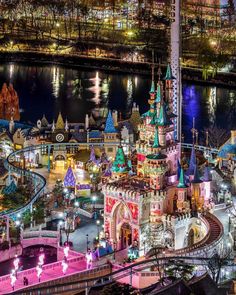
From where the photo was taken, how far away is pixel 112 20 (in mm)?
59438

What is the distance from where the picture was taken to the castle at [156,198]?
1494 cm

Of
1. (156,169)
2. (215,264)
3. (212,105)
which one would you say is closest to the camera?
(215,264)

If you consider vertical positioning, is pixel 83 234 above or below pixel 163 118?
below

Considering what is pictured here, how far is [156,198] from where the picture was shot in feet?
49.3

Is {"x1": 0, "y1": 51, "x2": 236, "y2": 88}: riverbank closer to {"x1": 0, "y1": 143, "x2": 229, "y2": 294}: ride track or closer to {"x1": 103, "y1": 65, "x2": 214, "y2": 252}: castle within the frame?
{"x1": 0, "y1": 143, "x2": 229, "y2": 294}: ride track

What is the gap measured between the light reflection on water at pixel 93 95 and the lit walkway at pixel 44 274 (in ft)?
51.3

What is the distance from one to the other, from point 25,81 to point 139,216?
31.0 m

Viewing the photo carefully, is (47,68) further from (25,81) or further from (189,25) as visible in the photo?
(189,25)

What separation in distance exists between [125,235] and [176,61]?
7024 mm

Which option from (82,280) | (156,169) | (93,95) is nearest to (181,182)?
(156,169)

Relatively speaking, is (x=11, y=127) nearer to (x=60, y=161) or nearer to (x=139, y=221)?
(x=60, y=161)

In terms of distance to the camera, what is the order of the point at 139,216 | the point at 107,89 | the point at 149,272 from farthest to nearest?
the point at 107,89
the point at 139,216
the point at 149,272

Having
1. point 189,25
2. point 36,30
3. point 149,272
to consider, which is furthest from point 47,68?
point 149,272

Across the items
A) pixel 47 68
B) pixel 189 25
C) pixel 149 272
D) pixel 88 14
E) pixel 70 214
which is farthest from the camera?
pixel 88 14
